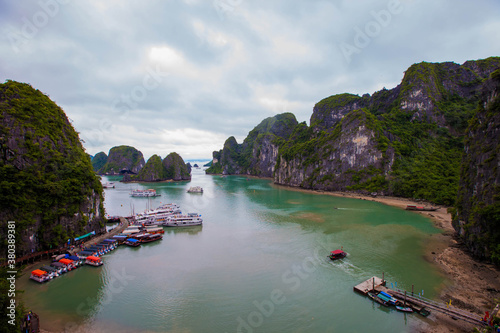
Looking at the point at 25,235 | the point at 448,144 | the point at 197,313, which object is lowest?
the point at 197,313

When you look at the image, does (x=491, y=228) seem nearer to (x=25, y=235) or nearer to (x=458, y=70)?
(x=25, y=235)

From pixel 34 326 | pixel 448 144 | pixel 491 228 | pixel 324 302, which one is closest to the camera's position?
pixel 34 326

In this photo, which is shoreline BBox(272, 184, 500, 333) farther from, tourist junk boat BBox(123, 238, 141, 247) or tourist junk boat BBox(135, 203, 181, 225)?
tourist junk boat BBox(135, 203, 181, 225)

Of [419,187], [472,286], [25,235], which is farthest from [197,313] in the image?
[419,187]

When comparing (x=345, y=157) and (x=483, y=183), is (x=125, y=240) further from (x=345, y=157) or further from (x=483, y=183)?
(x=345, y=157)

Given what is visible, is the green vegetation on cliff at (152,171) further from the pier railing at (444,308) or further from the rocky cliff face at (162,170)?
the pier railing at (444,308)

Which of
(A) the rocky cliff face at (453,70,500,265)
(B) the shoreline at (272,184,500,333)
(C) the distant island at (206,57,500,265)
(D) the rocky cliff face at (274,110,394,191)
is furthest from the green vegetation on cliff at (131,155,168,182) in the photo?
(A) the rocky cliff face at (453,70,500,265)
